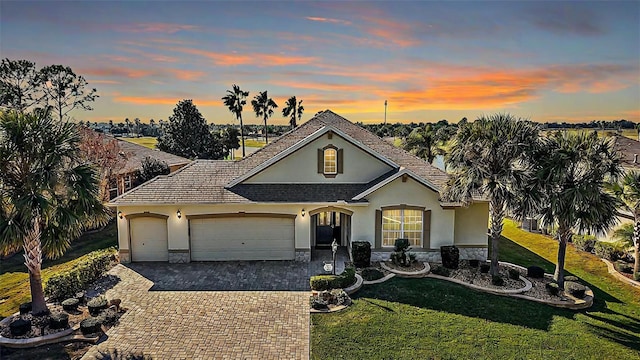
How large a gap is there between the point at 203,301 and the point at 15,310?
703 centimetres

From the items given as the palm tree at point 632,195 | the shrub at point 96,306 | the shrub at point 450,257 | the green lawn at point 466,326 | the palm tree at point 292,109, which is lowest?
the green lawn at point 466,326

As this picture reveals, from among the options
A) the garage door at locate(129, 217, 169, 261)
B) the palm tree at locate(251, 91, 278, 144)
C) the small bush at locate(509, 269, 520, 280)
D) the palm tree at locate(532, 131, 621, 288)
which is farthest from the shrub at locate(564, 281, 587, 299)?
the palm tree at locate(251, 91, 278, 144)

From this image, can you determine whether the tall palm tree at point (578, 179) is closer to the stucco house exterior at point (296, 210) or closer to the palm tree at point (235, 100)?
the stucco house exterior at point (296, 210)

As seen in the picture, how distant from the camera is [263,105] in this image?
6825 cm

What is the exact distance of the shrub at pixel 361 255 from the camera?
17.5 m

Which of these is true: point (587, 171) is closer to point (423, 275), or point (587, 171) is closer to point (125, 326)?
point (423, 275)

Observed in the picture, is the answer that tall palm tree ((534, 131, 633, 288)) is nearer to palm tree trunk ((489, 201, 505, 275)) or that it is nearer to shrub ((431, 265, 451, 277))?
palm tree trunk ((489, 201, 505, 275))

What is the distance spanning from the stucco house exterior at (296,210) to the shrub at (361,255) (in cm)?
93

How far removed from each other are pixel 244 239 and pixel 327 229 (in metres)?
6.29

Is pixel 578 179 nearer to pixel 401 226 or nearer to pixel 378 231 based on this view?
pixel 401 226

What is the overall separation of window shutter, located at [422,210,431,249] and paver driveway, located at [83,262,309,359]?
626 cm

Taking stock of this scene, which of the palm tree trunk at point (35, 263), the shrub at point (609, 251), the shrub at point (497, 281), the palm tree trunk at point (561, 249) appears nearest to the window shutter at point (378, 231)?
the shrub at point (497, 281)

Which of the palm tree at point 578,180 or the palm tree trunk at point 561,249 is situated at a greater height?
the palm tree at point 578,180

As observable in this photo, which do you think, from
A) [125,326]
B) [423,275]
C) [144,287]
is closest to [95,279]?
Result: [144,287]
